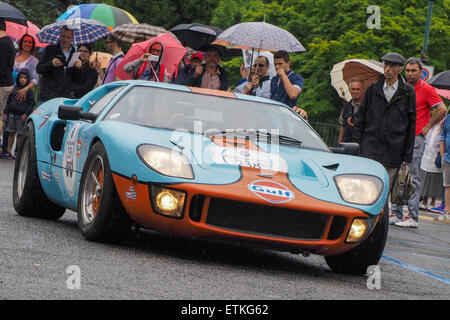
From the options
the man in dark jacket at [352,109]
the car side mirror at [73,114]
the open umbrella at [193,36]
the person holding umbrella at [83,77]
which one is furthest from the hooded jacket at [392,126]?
the open umbrella at [193,36]

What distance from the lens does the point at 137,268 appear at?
5199 millimetres

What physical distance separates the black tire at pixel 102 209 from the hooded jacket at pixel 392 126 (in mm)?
4256

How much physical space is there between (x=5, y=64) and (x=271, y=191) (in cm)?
1004

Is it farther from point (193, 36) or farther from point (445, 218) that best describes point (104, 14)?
point (445, 218)

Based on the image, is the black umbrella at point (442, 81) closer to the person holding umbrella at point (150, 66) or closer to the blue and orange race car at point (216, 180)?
the person holding umbrella at point (150, 66)

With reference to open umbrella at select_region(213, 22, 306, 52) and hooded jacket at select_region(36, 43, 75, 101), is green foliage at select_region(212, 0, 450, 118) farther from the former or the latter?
hooded jacket at select_region(36, 43, 75, 101)

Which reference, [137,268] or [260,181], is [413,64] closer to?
[260,181]

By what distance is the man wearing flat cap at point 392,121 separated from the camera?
972cm

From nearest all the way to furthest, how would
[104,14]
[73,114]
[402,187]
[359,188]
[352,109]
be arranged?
[359,188]
[73,114]
[402,187]
[352,109]
[104,14]

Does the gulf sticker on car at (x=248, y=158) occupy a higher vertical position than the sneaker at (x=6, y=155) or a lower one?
higher

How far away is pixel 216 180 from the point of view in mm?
5629

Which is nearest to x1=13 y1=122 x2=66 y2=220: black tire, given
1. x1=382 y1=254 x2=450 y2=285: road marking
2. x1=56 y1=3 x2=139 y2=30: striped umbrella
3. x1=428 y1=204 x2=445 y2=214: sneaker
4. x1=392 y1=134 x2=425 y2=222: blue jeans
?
x1=382 y1=254 x2=450 y2=285: road marking

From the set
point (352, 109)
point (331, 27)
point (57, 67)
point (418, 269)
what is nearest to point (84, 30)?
point (57, 67)

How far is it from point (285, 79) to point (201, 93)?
10.5 ft
